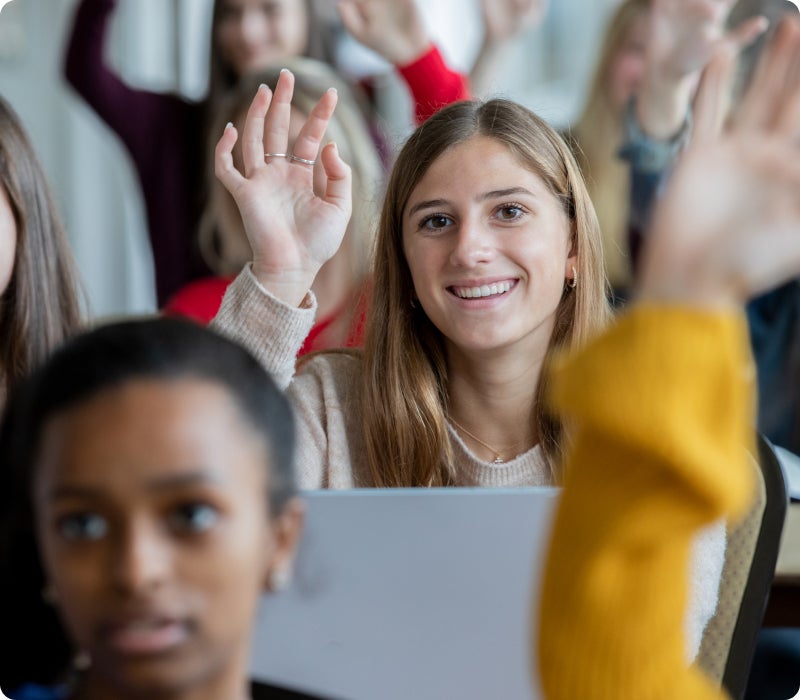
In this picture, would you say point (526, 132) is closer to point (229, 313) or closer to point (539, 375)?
point (539, 375)

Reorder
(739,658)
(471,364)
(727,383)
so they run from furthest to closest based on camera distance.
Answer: (471,364) → (739,658) → (727,383)

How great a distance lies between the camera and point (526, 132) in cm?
143

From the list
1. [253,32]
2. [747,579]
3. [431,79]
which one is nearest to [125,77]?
[253,32]

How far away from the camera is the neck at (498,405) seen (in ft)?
4.58

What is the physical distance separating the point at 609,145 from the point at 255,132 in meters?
1.28

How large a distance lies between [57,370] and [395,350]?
82cm

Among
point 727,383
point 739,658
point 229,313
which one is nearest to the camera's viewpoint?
point 727,383

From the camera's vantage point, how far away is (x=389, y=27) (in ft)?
6.98

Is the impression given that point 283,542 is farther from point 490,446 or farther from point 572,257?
point 572,257

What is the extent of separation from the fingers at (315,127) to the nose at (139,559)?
82 centimetres

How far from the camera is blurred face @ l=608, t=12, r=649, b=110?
8.02 ft

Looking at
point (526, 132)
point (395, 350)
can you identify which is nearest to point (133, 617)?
point (395, 350)

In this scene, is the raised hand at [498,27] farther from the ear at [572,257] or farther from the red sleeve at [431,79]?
the ear at [572,257]

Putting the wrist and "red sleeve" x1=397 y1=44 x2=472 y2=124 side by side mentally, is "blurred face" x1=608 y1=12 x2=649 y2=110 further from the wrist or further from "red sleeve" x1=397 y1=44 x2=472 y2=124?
the wrist
